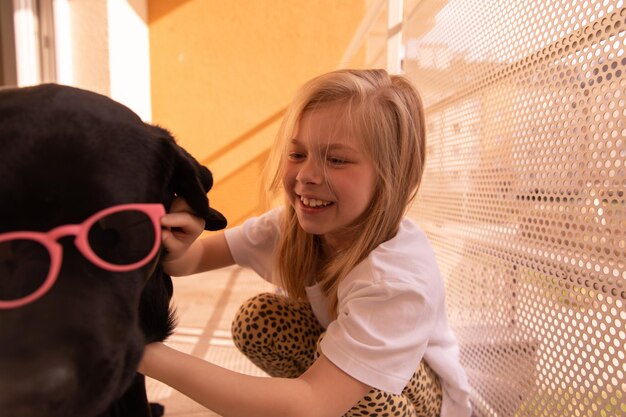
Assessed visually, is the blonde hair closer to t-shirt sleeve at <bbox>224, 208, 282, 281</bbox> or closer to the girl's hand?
t-shirt sleeve at <bbox>224, 208, 282, 281</bbox>

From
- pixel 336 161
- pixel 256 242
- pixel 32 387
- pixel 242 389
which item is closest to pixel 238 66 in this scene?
pixel 256 242

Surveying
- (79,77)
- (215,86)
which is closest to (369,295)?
(79,77)

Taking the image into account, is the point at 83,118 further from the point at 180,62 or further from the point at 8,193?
the point at 180,62

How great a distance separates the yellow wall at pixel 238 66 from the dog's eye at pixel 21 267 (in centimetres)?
214

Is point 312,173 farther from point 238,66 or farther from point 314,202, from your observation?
point 238,66

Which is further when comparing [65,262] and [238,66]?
[238,66]

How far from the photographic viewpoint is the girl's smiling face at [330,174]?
0.86 meters

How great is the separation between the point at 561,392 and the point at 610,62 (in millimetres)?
503

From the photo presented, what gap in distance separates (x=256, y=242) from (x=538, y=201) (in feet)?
2.16

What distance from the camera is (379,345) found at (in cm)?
74

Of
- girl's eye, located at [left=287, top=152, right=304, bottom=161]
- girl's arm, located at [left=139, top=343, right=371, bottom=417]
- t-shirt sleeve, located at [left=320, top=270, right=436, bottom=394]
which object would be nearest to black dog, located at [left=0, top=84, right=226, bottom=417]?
girl's arm, located at [left=139, top=343, right=371, bottom=417]

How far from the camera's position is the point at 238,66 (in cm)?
263

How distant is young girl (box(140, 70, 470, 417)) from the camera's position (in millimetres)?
682

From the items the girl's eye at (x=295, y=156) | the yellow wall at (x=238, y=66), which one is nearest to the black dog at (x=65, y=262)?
the girl's eye at (x=295, y=156)
